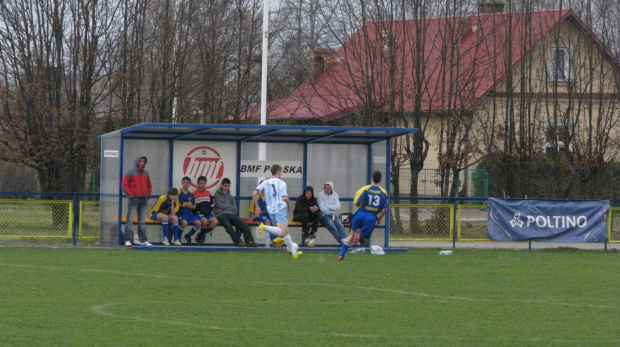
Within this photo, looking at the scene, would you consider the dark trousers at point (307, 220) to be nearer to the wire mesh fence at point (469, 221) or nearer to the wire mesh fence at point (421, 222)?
the wire mesh fence at point (421, 222)

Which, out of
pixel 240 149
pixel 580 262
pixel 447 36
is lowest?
pixel 580 262

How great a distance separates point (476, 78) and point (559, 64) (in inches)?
130

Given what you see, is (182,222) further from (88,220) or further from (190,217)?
(88,220)

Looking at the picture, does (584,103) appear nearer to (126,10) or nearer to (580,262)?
(580,262)

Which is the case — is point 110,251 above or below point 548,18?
below

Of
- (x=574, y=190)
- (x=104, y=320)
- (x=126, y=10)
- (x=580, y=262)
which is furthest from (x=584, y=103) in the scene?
(x=104, y=320)

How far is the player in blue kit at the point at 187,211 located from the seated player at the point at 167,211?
5.7 inches

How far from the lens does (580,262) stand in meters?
17.5

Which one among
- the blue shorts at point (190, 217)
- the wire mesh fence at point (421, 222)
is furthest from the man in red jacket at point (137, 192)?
the wire mesh fence at point (421, 222)

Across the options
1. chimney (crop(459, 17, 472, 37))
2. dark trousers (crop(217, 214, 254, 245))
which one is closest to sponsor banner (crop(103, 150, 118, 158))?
dark trousers (crop(217, 214, 254, 245))

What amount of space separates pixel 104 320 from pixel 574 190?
21.6m

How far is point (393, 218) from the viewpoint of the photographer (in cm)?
2266

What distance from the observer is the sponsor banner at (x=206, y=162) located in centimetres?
2014

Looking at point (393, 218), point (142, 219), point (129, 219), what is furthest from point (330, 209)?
point (129, 219)
